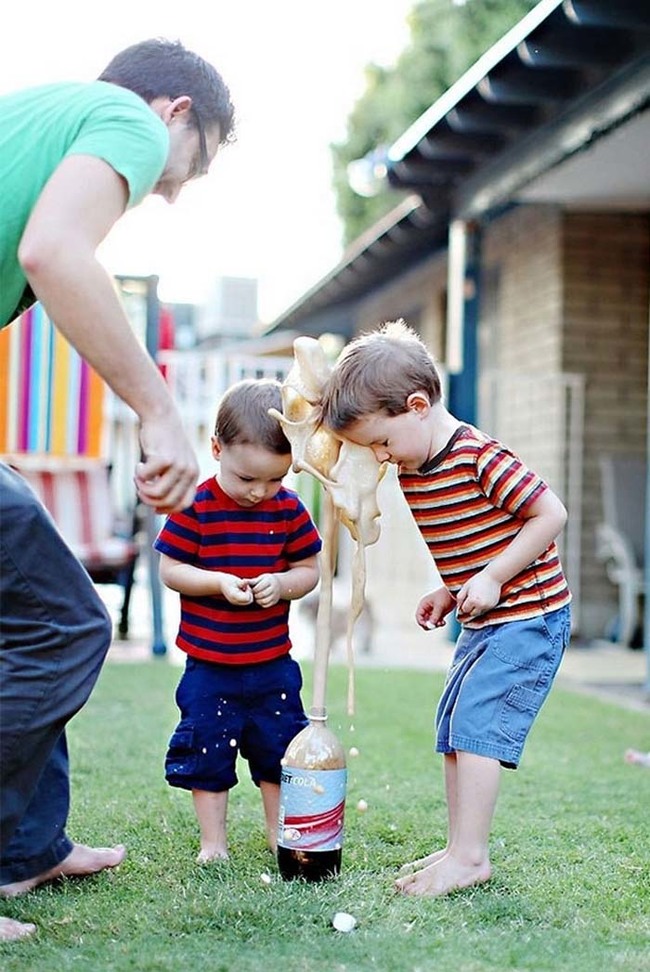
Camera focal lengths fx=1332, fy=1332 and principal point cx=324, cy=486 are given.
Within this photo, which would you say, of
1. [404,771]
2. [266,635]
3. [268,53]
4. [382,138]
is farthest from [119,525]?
[382,138]

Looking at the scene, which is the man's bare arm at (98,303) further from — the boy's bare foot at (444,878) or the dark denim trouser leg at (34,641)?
the boy's bare foot at (444,878)

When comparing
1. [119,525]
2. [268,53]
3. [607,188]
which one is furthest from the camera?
[268,53]

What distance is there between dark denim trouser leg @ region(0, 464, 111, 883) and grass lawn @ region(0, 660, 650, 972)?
0.31m

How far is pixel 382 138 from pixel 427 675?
17619mm

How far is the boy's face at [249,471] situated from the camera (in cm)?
282

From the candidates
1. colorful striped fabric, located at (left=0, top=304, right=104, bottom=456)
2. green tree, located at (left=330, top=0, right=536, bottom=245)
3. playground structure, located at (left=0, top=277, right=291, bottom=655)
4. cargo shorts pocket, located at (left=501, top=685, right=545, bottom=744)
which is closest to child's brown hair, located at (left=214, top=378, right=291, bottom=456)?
cargo shorts pocket, located at (left=501, top=685, right=545, bottom=744)

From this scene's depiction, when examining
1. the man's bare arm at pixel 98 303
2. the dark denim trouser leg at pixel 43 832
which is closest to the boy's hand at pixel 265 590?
the dark denim trouser leg at pixel 43 832

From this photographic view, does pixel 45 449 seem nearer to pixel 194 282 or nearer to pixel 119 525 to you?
pixel 119 525

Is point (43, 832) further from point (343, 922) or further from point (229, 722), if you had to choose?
point (343, 922)

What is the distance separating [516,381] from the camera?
9.18 m

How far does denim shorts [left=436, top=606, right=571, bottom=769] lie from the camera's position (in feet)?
8.81

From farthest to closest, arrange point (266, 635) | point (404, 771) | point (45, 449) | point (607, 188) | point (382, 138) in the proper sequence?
point (382, 138) → point (607, 188) → point (45, 449) → point (404, 771) → point (266, 635)

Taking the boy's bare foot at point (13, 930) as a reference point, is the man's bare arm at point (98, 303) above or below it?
above

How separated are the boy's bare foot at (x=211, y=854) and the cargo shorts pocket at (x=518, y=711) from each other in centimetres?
66
